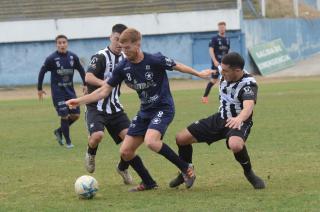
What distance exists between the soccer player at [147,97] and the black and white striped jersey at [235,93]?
0.30 meters

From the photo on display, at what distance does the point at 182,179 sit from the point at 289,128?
646cm

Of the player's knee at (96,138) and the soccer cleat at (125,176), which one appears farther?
the player's knee at (96,138)

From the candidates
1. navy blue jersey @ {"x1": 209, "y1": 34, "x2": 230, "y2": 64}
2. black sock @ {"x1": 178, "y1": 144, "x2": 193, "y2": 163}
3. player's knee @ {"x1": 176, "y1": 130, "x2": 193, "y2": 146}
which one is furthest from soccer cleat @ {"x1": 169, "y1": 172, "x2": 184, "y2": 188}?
navy blue jersey @ {"x1": 209, "y1": 34, "x2": 230, "y2": 64}

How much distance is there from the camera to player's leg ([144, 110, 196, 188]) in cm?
808

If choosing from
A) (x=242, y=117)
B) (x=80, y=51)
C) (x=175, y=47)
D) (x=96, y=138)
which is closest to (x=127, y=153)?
(x=96, y=138)

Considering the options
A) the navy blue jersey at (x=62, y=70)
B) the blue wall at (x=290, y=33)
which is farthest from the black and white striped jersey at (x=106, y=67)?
the blue wall at (x=290, y=33)

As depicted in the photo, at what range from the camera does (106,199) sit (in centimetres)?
788

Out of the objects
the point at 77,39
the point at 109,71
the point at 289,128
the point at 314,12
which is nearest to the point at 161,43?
the point at 77,39

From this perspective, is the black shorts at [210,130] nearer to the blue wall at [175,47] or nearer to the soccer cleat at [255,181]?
the soccer cleat at [255,181]

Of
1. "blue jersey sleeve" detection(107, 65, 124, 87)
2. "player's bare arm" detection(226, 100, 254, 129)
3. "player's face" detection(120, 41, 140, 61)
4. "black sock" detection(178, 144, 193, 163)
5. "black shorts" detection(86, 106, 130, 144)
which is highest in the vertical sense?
"player's face" detection(120, 41, 140, 61)

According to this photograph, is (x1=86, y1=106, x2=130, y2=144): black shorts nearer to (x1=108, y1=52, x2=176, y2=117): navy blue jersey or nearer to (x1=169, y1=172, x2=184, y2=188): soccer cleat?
(x1=108, y1=52, x2=176, y2=117): navy blue jersey

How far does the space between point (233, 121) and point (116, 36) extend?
242 cm

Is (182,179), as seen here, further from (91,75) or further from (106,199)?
(91,75)

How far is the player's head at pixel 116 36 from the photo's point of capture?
9383 mm
